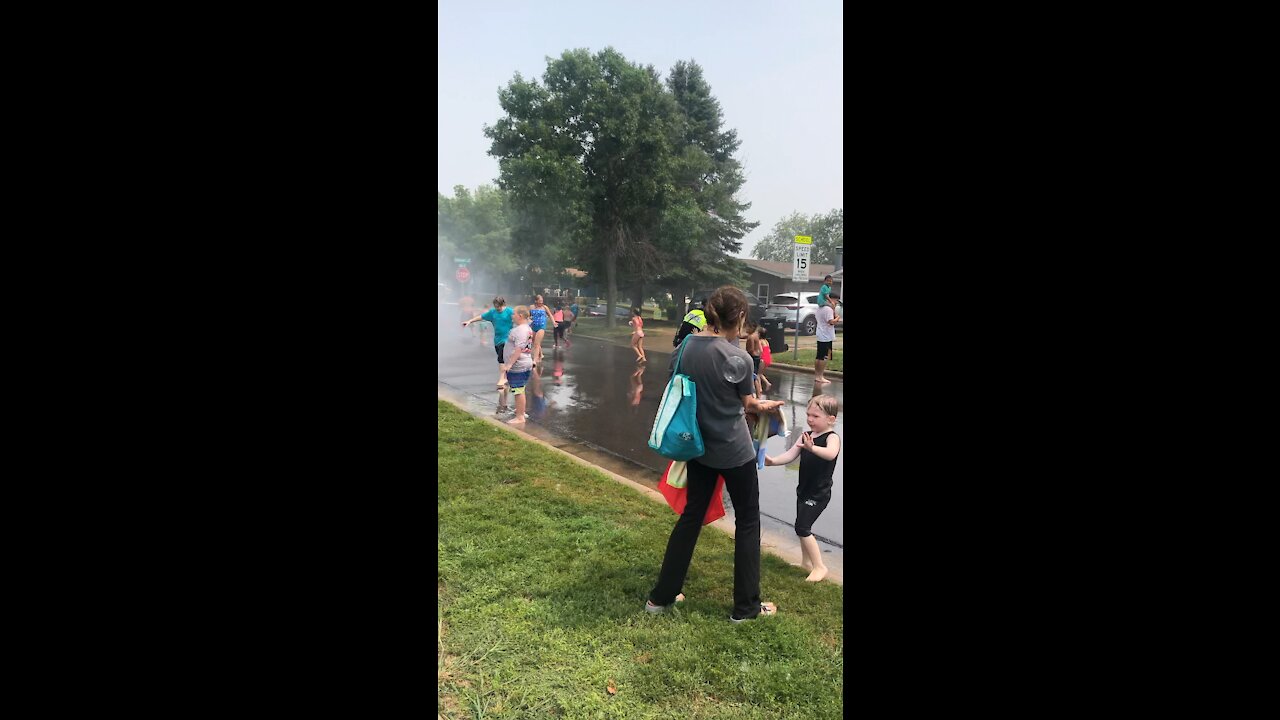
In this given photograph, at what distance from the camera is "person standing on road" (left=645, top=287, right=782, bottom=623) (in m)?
3.36

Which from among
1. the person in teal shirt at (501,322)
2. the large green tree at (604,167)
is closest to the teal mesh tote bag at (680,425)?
the person in teal shirt at (501,322)

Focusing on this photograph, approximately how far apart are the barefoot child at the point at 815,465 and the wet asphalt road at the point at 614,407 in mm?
391

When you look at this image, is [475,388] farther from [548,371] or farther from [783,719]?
[783,719]

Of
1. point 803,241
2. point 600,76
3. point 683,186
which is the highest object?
point 600,76

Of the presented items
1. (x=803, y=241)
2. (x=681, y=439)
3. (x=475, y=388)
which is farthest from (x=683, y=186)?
(x=681, y=439)

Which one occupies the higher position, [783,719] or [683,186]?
[683,186]

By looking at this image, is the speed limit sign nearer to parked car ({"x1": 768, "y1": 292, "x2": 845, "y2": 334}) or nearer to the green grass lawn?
parked car ({"x1": 768, "y1": 292, "x2": 845, "y2": 334})

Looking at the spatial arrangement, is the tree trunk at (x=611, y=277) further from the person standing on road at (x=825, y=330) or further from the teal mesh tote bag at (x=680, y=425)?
the teal mesh tote bag at (x=680, y=425)

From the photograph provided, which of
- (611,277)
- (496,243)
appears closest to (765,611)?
(611,277)

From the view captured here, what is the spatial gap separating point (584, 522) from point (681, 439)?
5.87 feet

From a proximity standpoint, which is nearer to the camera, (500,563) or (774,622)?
(774,622)

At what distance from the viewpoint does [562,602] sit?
143 inches

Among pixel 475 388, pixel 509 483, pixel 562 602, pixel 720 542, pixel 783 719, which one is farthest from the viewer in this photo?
pixel 475 388

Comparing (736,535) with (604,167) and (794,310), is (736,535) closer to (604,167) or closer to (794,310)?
(794,310)
